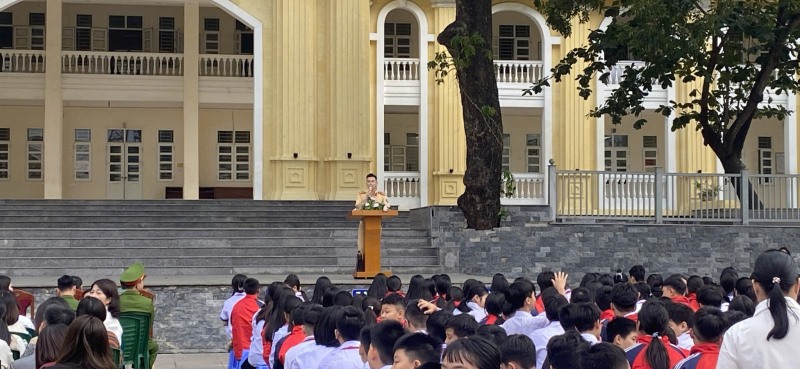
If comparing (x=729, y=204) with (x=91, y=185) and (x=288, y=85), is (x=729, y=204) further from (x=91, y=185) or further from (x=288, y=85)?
(x=91, y=185)

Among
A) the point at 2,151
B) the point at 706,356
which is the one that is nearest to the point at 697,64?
the point at 706,356

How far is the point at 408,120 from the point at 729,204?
11433 millimetres

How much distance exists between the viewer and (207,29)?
30.2m

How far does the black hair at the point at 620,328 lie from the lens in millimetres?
6383

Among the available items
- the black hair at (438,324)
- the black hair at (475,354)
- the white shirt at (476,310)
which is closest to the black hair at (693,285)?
the white shirt at (476,310)

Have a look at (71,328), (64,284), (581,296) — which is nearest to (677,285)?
(581,296)

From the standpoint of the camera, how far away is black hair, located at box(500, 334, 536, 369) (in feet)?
15.8

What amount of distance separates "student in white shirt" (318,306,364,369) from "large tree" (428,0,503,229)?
1263cm

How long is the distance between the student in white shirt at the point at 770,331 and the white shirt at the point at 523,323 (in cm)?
294

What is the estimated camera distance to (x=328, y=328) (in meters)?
6.63

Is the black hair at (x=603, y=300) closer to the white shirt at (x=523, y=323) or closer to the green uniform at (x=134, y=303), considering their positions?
the white shirt at (x=523, y=323)

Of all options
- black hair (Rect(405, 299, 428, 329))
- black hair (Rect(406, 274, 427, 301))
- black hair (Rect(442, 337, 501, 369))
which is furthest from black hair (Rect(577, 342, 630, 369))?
black hair (Rect(406, 274, 427, 301))

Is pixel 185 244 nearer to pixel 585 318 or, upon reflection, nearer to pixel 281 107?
pixel 281 107

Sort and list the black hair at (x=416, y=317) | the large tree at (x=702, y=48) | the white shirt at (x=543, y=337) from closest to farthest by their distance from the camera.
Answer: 1. the white shirt at (x=543, y=337)
2. the black hair at (x=416, y=317)
3. the large tree at (x=702, y=48)
